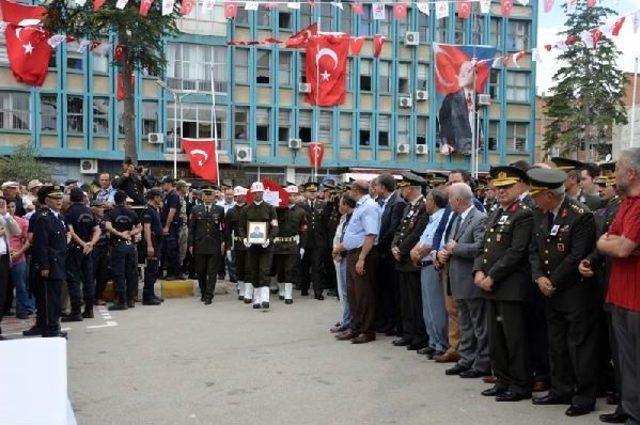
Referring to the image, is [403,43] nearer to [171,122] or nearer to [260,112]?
[260,112]

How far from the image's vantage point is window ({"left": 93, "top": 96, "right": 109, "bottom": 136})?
131ft

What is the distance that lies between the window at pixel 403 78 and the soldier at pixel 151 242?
34.0 meters

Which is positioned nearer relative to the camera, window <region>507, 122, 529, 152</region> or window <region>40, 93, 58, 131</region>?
window <region>40, 93, 58, 131</region>

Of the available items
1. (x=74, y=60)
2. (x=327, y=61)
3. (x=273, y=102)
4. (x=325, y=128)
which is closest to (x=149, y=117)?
(x=74, y=60)

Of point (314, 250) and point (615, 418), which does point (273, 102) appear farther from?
point (615, 418)

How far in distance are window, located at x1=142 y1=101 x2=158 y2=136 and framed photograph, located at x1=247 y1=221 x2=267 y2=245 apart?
29.3 metres

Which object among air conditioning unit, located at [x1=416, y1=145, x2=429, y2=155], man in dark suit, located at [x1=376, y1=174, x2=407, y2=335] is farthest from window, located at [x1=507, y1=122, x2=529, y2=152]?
man in dark suit, located at [x1=376, y1=174, x2=407, y2=335]

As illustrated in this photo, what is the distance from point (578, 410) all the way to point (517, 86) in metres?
45.0

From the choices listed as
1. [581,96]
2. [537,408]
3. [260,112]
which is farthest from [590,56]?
[537,408]

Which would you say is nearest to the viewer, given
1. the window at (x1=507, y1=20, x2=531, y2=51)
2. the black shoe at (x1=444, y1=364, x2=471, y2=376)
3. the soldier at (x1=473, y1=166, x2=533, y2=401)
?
the soldier at (x1=473, y1=166, x2=533, y2=401)

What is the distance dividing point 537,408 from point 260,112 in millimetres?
37745

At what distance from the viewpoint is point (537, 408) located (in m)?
6.50

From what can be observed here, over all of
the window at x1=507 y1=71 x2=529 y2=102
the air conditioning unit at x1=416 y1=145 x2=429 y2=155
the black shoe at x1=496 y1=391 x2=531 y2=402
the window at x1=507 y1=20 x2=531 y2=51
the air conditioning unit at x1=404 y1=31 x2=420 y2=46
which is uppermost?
the window at x1=507 y1=20 x2=531 y2=51

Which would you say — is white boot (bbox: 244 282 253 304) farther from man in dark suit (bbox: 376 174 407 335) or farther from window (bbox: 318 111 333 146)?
A: window (bbox: 318 111 333 146)
